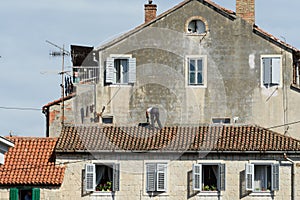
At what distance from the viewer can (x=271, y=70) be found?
6003cm

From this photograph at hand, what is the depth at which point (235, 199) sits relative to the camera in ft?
167

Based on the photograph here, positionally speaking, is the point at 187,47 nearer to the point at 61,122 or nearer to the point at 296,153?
the point at 61,122

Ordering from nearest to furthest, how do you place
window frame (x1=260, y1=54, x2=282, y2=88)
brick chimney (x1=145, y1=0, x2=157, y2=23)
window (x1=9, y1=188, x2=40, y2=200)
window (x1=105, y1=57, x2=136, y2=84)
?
window (x1=9, y1=188, x2=40, y2=200)
window frame (x1=260, y1=54, x2=282, y2=88)
window (x1=105, y1=57, x2=136, y2=84)
brick chimney (x1=145, y1=0, x2=157, y2=23)

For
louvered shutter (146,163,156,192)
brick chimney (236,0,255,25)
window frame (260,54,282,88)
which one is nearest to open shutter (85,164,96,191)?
louvered shutter (146,163,156,192)

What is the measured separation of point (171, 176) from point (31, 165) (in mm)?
5855

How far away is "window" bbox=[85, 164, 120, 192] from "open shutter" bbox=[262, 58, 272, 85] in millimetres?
11963

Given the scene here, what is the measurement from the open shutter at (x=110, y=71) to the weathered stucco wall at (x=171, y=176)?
32.2ft

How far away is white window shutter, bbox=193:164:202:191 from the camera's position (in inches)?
1989

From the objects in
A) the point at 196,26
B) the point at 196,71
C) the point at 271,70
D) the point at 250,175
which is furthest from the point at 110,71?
the point at 250,175

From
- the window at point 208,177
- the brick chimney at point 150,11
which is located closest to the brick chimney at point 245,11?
the brick chimney at point 150,11

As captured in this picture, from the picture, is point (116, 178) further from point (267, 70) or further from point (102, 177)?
point (267, 70)

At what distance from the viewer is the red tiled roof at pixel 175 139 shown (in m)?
50.9

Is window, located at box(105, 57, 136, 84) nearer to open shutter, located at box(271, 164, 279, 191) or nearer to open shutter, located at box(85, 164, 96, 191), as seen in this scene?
open shutter, located at box(85, 164, 96, 191)

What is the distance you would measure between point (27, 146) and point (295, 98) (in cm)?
1437
